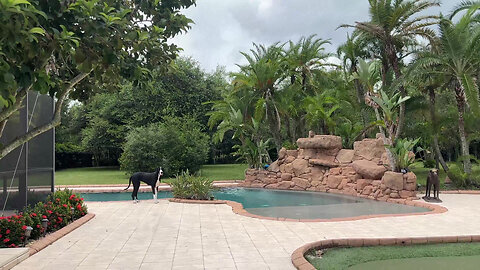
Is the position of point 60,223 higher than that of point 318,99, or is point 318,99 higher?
point 318,99

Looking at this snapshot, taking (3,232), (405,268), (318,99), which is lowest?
(405,268)

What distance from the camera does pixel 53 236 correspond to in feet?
21.9

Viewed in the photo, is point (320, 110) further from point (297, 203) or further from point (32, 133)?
point (32, 133)

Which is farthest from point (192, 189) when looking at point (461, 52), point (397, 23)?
point (461, 52)

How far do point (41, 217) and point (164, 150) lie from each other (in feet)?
45.7

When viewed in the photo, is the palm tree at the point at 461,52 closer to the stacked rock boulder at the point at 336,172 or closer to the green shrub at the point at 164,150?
the stacked rock boulder at the point at 336,172

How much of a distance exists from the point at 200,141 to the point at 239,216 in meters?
13.6

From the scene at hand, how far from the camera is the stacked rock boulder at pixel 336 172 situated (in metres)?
12.7

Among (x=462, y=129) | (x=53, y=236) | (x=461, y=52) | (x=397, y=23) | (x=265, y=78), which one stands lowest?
(x=53, y=236)

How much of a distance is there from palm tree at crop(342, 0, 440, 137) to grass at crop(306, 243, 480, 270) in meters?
8.42

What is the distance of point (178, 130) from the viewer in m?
21.8

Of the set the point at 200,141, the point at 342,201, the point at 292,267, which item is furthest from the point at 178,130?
the point at 292,267

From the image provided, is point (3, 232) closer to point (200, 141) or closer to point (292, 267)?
point (292, 267)

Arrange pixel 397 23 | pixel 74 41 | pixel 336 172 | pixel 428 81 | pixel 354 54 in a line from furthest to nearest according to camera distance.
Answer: pixel 354 54
pixel 428 81
pixel 336 172
pixel 397 23
pixel 74 41
